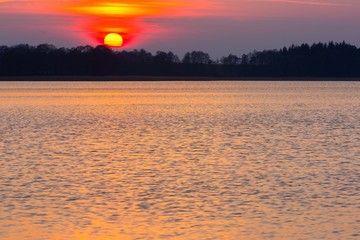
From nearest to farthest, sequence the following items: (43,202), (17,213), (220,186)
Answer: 1. (17,213)
2. (43,202)
3. (220,186)

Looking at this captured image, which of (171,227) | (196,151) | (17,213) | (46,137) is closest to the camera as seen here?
(171,227)

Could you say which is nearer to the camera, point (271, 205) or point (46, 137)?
point (271, 205)

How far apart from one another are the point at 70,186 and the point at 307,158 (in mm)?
11755

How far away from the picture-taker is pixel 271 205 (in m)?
20.3

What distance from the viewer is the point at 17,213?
19266mm

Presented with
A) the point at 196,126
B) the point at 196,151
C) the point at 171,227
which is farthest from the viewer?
the point at 196,126

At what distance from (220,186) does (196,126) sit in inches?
1198

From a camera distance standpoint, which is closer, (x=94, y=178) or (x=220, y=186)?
(x=220, y=186)

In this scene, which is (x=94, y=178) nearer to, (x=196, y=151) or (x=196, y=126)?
(x=196, y=151)

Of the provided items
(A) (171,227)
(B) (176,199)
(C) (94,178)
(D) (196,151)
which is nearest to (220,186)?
(B) (176,199)

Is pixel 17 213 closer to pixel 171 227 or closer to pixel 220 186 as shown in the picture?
pixel 171 227

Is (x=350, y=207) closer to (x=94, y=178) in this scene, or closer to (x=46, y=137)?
(x=94, y=178)

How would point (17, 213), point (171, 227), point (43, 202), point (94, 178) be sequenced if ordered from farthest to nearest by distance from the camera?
point (94, 178), point (43, 202), point (17, 213), point (171, 227)

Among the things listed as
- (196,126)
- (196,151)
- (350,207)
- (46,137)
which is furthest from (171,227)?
(196,126)
